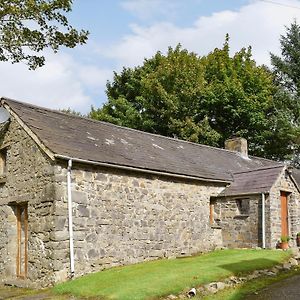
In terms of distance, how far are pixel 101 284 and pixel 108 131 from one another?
8222 millimetres

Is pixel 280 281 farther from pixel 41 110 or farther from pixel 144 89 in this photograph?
pixel 144 89

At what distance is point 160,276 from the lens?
11914mm

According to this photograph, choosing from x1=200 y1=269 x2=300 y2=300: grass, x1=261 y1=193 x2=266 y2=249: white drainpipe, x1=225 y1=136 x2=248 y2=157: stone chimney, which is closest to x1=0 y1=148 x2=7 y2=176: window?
x1=200 y1=269 x2=300 y2=300: grass

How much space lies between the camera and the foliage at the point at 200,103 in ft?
117

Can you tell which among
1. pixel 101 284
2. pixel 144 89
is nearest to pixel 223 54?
pixel 144 89

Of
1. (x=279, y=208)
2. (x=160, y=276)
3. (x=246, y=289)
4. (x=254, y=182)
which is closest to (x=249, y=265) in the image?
(x=246, y=289)

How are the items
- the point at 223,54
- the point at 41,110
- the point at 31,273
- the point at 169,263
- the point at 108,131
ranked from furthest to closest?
the point at 223,54 → the point at 108,131 → the point at 41,110 → the point at 169,263 → the point at 31,273

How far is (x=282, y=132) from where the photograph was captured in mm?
35188

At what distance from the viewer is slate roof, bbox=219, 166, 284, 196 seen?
18344 millimetres

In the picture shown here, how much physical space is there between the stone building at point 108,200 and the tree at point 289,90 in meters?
16.4

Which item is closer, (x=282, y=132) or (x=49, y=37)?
(x=49, y=37)

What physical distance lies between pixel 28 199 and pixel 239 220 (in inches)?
366

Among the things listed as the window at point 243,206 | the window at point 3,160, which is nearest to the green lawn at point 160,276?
the window at point 243,206

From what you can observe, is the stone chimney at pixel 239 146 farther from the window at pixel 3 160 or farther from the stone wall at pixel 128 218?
the window at pixel 3 160
